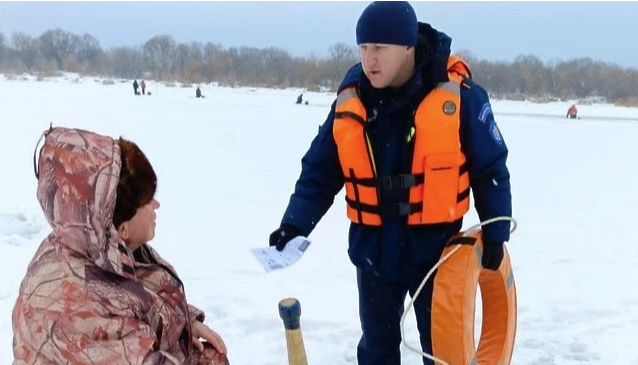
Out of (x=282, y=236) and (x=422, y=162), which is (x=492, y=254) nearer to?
(x=422, y=162)

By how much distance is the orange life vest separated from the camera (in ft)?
7.56

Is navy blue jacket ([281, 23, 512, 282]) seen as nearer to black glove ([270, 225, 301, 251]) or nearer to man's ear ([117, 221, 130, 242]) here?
black glove ([270, 225, 301, 251])

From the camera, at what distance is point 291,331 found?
2.23m

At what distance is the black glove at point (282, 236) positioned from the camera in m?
2.57

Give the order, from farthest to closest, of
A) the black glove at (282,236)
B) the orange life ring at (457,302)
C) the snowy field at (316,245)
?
the snowy field at (316,245) → the black glove at (282,236) → the orange life ring at (457,302)

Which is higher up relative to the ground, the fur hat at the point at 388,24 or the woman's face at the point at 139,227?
the fur hat at the point at 388,24

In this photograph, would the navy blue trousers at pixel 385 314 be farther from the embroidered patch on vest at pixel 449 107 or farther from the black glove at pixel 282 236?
the embroidered patch on vest at pixel 449 107

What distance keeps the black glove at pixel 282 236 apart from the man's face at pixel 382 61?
66 cm

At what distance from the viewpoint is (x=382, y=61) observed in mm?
2295

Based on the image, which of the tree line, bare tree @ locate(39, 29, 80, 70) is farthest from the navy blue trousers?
bare tree @ locate(39, 29, 80, 70)

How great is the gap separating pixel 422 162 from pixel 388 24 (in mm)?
494

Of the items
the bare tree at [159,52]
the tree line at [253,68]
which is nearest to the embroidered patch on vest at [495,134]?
the tree line at [253,68]

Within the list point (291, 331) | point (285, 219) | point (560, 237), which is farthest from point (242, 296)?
point (560, 237)

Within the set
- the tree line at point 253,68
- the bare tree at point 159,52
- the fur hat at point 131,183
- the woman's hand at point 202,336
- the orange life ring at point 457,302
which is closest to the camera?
the fur hat at point 131,183
